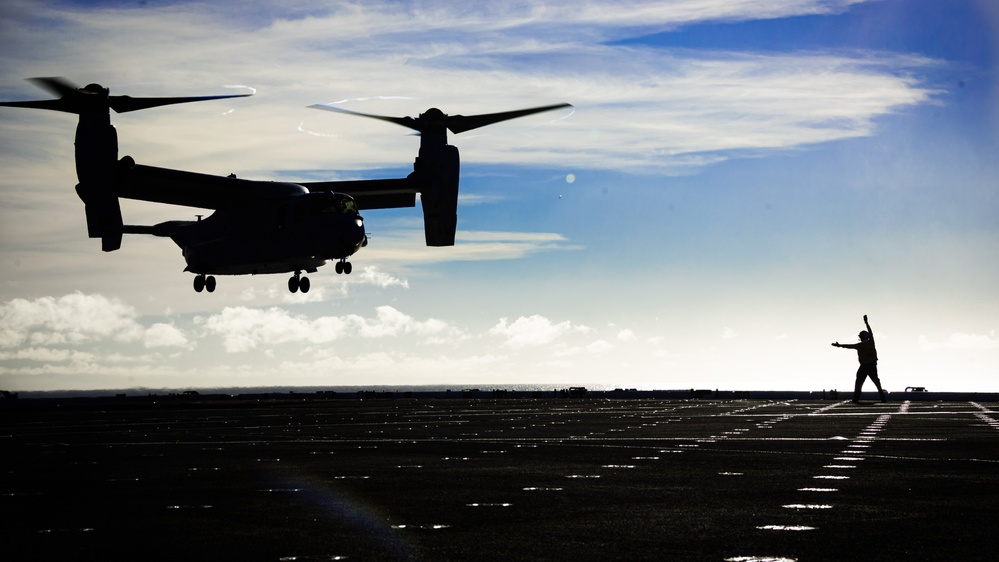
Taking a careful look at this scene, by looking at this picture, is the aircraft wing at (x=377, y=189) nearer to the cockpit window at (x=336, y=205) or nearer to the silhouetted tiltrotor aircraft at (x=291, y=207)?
the silhouetted tiltrotor aircraft at (x=291, y=207)

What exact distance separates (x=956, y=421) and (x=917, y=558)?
93.1ft

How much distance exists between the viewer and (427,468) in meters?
18.6

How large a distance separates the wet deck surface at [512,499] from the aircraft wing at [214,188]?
27.3m

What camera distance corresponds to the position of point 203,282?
5912 centimetres

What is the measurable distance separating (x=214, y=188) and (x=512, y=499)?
145 feet

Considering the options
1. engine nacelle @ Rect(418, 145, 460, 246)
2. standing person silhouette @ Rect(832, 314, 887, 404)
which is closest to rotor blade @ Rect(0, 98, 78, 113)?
engine nacelle @ Rect(418, 145, 460, 246)

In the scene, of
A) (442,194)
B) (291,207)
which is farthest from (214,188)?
(442,194)

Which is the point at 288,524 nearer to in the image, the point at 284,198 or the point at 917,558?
the point at 917,558

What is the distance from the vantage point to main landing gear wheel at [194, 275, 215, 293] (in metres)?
58.8

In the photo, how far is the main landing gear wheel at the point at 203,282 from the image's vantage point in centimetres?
5884

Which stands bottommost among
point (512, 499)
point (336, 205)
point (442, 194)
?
point (512, 499)

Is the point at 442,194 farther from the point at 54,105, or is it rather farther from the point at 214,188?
the point at 54,105

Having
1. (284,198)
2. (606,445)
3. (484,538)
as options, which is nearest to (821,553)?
(484,538)

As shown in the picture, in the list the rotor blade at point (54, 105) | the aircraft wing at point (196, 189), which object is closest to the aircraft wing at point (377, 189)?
the aircraft wing at point (196, 189)
